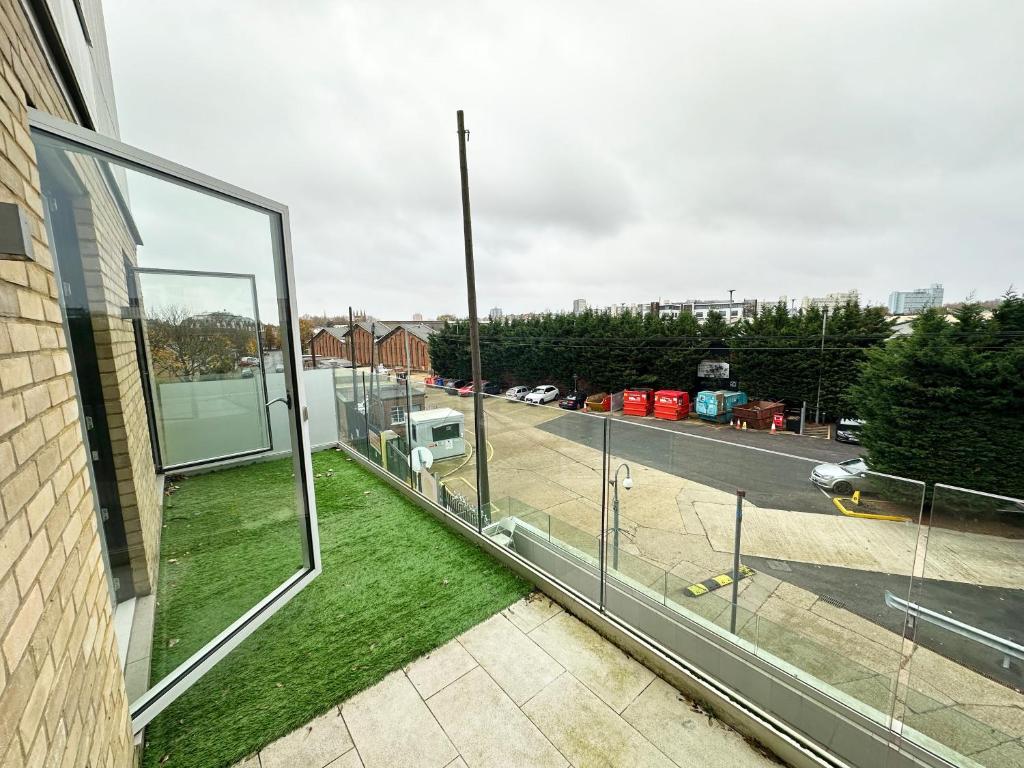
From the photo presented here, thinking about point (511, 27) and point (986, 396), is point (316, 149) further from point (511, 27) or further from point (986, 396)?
point (986, 396)

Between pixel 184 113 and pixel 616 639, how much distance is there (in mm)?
6280

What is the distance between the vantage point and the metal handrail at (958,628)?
1.57 m

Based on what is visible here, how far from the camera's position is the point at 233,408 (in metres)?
3.27

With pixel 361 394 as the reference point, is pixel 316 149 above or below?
above

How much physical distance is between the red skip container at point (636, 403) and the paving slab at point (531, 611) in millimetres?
15776

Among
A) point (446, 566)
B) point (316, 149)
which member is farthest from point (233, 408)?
point (316, 149)

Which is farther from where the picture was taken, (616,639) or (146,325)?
(146,325)

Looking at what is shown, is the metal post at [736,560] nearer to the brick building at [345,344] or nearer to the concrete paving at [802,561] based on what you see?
the concrete paving at [802,561]

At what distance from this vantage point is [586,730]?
2053mm

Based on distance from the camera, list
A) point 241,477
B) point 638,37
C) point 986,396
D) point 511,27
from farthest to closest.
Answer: point 986,396 → point 638,37 → point 511,27 → point 241,477

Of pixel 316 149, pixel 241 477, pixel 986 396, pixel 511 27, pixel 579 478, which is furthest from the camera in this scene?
pixel 986 396

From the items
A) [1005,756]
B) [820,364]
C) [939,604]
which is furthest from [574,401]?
[1005,756]

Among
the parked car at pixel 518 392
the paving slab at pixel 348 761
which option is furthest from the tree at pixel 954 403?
the parked car at pixel 518 392

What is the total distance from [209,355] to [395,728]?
280 centimetres
